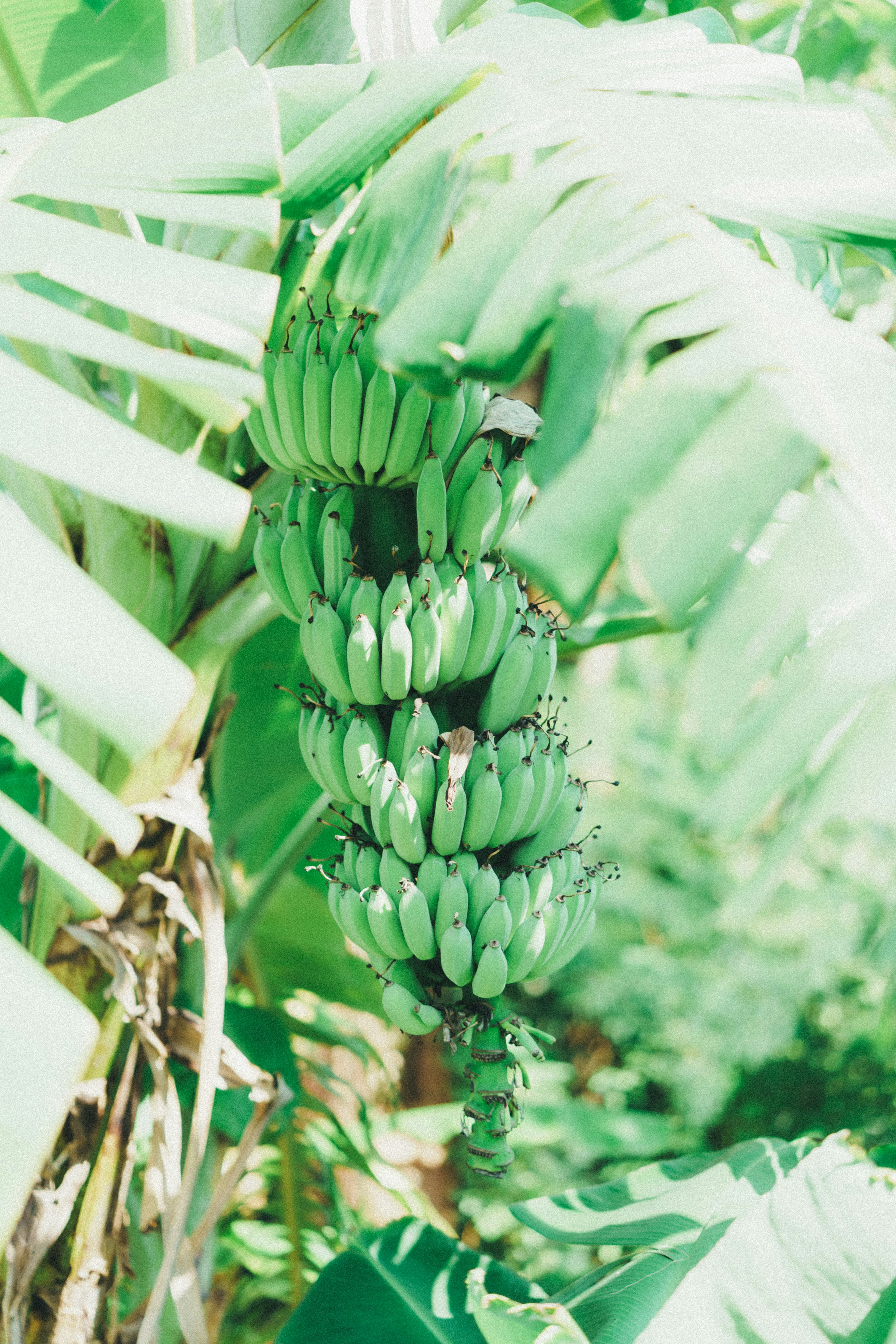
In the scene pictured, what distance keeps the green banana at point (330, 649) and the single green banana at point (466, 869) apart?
0.46ft

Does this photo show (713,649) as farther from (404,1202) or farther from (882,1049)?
(404,1202)

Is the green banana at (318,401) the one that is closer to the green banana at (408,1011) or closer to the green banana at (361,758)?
the green banana at (361,758)

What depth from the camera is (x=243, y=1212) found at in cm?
151

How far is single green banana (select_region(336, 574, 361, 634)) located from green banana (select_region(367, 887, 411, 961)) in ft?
0.62

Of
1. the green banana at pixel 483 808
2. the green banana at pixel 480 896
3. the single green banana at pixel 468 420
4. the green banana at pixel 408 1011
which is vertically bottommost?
the green banana at pixel 408 1011

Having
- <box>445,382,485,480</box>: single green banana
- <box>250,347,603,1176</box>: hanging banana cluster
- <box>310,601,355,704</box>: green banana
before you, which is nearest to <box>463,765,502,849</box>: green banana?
<box>250,347,603,1176</box>: hanging banana cluster

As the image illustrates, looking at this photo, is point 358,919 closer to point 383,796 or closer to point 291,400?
point 383,796

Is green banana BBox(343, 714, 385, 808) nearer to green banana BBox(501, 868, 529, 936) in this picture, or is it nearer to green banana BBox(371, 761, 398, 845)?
green banana BBox(371, 761, 398, 845)

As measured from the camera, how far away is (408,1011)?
644mm

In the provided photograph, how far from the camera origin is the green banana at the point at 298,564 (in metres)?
0.67

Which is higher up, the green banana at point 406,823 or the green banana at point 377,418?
the green banana at point 377,418

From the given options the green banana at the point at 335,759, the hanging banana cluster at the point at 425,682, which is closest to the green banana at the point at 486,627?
the hanging banana cluster at the point at 425,682

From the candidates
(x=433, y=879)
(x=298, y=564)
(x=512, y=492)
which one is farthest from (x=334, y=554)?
(x=433, y=879)

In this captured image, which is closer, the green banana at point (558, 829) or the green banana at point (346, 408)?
the green banana at point (346, 408)
